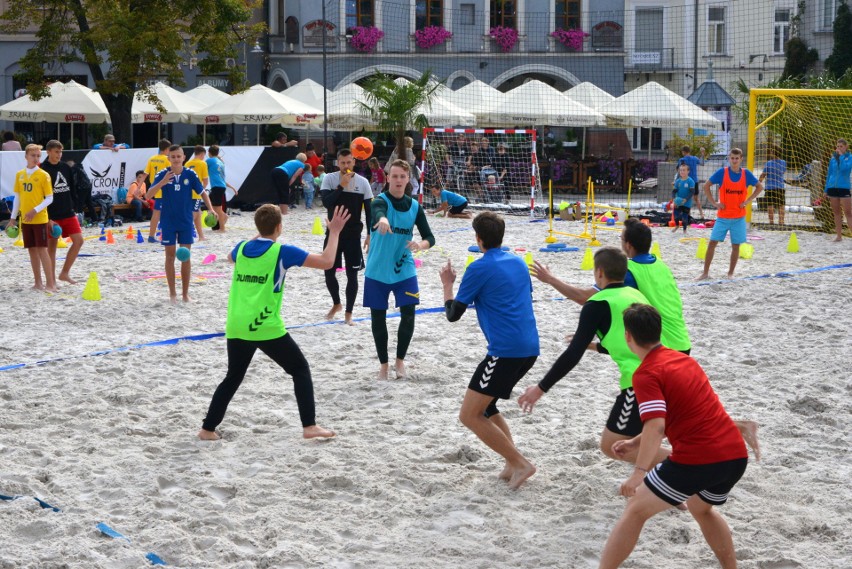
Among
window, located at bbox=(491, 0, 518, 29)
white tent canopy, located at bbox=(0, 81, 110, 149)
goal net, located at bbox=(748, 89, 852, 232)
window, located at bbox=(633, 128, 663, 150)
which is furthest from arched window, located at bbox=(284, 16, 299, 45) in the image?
goal net, located at bbox=(748, 89, 852, 232)

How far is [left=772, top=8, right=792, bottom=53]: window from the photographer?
43.0m

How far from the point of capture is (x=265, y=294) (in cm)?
592

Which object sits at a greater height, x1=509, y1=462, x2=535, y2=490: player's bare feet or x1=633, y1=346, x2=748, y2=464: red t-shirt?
x1=633, y1=346, x2=748, y2=464: red t-shirt

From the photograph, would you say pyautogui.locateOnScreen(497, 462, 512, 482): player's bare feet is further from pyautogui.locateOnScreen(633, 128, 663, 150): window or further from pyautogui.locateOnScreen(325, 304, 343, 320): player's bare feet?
pyautogui.locateOnScreen(633, 128, 663, 150): window

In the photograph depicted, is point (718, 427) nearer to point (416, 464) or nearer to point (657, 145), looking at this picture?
point (416, 464)

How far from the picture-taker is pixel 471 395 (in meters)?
5.33

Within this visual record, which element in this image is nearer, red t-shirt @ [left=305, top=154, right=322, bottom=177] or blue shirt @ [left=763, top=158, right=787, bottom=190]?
blue shirt @ [left=763, top=158, right=787, bottom=190]

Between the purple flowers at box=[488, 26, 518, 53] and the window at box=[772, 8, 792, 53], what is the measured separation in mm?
11710

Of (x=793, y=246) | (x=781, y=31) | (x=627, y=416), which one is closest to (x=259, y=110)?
(x=793, y=246)

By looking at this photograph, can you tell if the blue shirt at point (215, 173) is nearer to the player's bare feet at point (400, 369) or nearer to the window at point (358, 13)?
the player's bare feet at point (400, 369)

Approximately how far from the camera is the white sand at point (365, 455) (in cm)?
474

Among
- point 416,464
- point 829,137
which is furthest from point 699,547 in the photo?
point 829,137

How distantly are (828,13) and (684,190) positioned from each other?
29.9m

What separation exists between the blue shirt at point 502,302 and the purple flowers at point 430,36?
108ft
